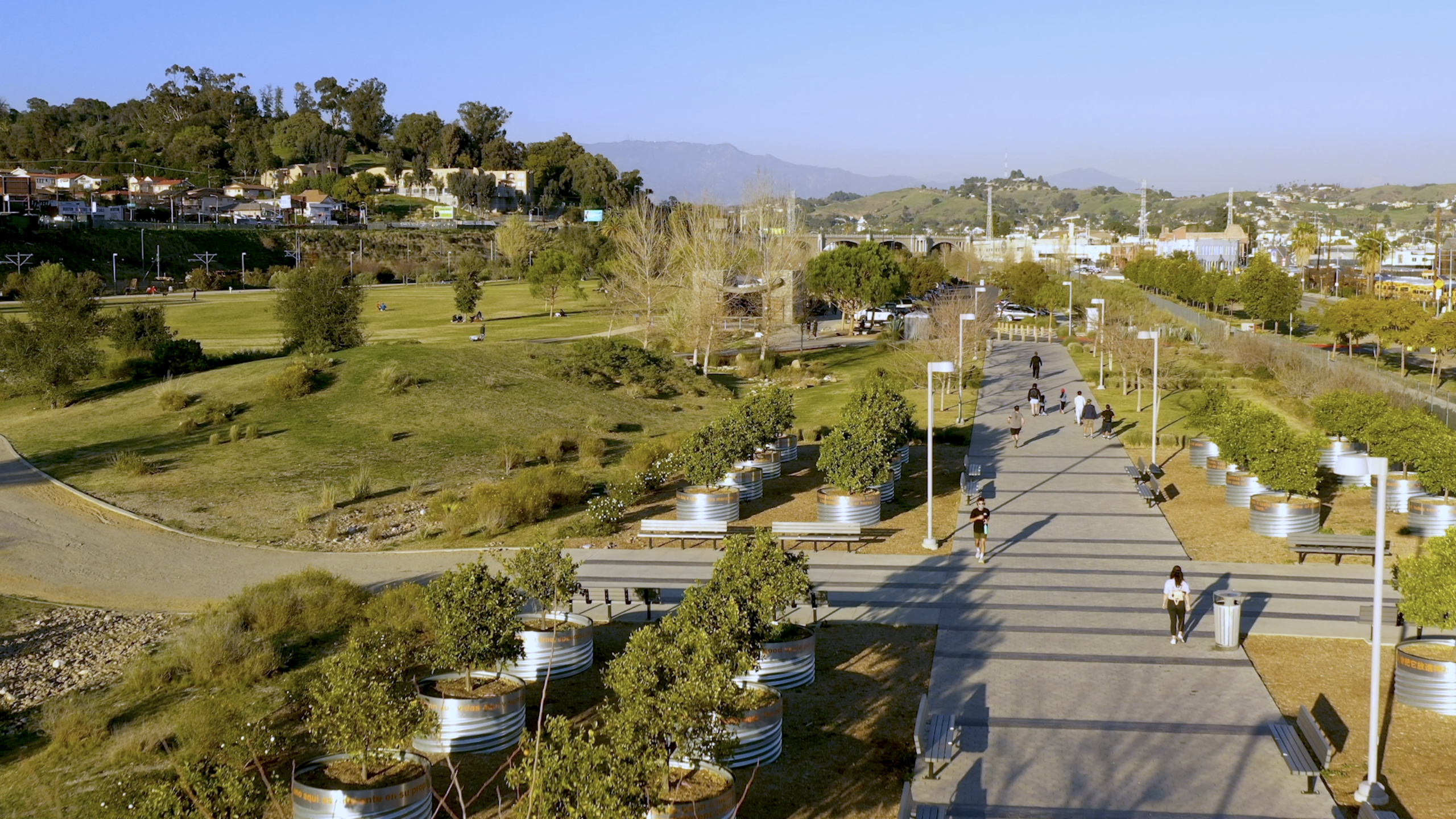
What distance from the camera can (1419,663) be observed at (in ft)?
42.5

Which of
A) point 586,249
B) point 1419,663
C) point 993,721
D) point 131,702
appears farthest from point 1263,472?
point 586,249

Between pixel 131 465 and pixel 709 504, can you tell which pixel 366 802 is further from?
pixel 131 465

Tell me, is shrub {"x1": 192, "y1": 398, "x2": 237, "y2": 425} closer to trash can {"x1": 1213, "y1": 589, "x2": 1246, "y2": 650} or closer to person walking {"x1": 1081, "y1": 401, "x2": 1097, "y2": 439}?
person walking {"x1": 1081, "y1": 401, "x2": 1097, "y2": 439}

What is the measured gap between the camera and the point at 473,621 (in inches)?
490

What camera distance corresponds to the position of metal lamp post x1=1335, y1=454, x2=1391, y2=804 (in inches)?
419

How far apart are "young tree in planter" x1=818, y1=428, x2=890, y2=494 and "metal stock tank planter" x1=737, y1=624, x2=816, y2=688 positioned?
334 inches

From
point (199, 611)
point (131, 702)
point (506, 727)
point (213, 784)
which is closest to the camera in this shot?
point (213, 784)

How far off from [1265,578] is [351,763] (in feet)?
45.9

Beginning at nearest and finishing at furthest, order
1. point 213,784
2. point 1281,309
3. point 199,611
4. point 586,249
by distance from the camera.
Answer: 1. point 213,784
2. point 199,611
3. point 1281,309
4. point 586,249

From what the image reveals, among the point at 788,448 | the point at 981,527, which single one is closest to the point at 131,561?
the point at 981,527

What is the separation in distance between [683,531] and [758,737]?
9.90 metres

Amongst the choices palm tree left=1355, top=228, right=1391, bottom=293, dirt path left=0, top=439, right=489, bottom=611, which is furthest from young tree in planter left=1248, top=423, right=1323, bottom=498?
palm tree left=1355, top=228, right=1391, bottom=293

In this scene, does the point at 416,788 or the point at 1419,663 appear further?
the point at 1419,663

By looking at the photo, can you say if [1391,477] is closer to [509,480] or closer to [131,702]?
[509,480]
